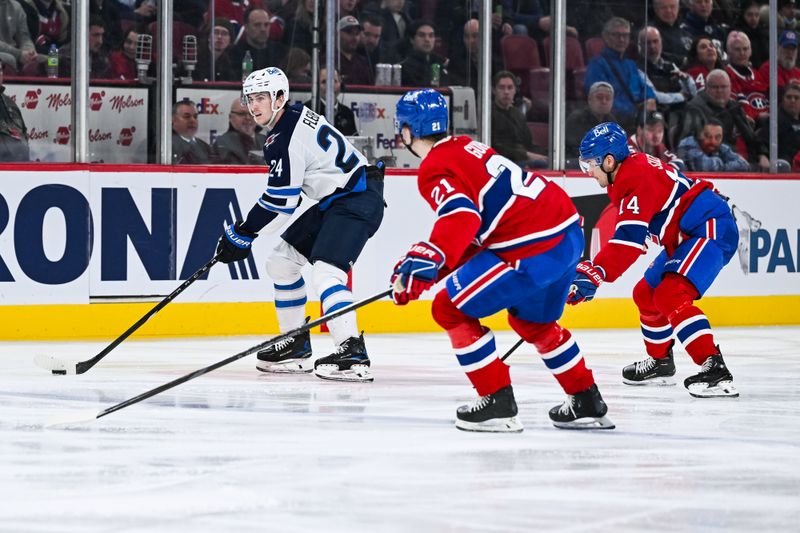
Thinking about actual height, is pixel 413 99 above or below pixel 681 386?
above

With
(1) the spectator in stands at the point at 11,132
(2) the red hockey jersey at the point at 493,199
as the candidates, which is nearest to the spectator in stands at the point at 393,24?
(1) the spectator in stands at the point at 11,132

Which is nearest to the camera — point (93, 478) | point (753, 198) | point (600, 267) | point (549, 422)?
point (93, 478)

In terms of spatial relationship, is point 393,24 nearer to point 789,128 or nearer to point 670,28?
point 670,28

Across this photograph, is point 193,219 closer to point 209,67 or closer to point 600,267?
point 209,67

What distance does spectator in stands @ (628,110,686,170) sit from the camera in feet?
28.1

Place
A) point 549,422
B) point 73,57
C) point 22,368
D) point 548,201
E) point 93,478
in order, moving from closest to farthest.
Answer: point 93,478, point 548,201, point 549,422, point 22,368, point 73,57

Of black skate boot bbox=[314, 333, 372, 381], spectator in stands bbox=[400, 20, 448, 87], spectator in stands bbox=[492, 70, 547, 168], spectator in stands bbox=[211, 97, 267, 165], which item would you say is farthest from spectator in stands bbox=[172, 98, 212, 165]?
black skate boot bbox=[314, 333, 372, 381]

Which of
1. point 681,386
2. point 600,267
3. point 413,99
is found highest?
point 413,99

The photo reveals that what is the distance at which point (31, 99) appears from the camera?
7.16 meters

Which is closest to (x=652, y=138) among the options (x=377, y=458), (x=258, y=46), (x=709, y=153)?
(x=709, y=153)

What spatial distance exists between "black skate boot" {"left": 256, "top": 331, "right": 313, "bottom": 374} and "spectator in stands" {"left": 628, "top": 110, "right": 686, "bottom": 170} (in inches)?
141

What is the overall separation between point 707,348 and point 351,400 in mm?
1295

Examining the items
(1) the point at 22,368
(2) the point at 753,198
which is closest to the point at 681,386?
(1) the point at 22,368

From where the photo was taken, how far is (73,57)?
7.14m
